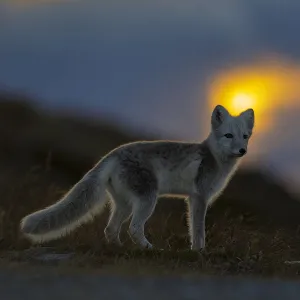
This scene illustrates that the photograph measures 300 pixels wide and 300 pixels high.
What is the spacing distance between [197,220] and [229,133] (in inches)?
45.7

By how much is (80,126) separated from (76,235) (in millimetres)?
19569

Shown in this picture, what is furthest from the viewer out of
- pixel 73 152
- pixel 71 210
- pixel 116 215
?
pixel 73 152

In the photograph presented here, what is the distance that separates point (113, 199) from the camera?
873cm

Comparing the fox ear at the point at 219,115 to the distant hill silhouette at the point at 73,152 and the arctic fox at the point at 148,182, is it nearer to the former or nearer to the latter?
the arctic fox at the point at 148,182

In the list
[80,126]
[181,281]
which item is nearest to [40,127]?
[80,126]

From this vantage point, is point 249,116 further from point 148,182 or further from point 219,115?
point 148,182

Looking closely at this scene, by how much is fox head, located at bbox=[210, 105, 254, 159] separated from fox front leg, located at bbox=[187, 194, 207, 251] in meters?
0.70

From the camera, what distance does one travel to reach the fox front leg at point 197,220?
8.76m

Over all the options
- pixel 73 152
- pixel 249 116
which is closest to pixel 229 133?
pixel 249 116

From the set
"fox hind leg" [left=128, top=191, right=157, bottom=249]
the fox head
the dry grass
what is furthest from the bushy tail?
the fox head

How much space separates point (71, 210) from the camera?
8.24 m

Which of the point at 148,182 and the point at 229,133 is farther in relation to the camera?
the point at 229,133

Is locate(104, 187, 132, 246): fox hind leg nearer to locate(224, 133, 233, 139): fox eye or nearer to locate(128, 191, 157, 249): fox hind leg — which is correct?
locate(128, 191, 157, 249): fox hind leg

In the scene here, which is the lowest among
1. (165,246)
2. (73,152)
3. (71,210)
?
(165,246)
